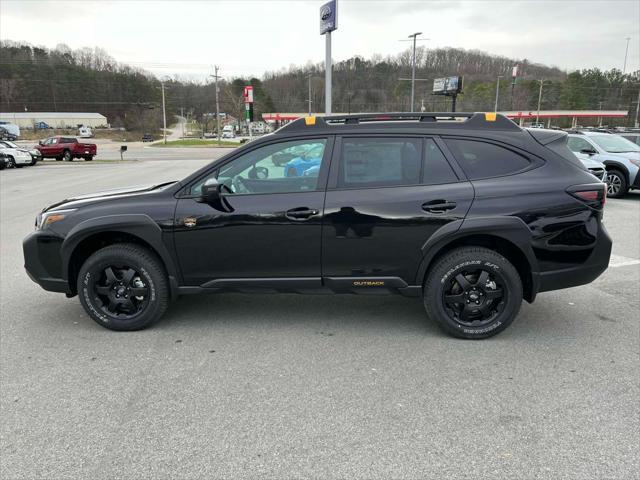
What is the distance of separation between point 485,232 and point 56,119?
130046 millimetres

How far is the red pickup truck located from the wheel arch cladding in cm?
3497

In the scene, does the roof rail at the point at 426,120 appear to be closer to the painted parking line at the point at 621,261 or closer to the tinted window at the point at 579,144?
the painted parking line at the point at 621,261

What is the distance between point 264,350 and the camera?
376 centimetres

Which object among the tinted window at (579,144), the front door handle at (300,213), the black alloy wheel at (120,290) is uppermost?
the tinted window at (579,144)

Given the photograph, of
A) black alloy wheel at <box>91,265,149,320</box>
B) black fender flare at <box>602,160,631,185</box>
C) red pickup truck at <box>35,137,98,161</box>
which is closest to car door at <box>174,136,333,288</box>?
black alloy wheel at <box>91,265,149,320</box>

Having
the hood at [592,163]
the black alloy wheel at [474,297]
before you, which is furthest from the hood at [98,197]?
the hood at [592,163]

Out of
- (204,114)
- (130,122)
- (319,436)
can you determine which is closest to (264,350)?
(319,436)

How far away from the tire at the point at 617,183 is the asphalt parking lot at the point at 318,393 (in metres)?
8.29

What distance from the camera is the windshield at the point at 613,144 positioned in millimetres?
12203

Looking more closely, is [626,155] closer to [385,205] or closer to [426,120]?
[426,120]

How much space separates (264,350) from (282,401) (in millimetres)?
773

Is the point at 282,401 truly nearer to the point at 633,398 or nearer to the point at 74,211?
the point at 633,398

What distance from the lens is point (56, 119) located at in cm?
11338

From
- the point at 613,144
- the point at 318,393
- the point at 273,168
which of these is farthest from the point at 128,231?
the point at 613,144
